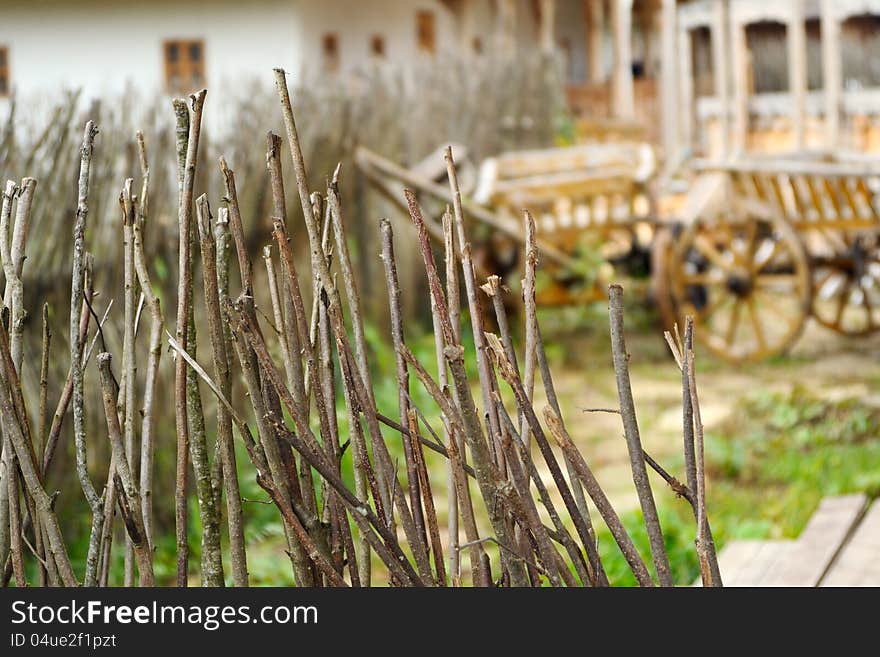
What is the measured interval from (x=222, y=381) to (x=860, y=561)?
78.4 inches

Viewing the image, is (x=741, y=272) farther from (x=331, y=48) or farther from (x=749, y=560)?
(x=331, y=48)

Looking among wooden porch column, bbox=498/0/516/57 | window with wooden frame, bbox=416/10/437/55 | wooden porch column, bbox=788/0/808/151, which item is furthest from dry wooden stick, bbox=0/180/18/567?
window with wooden frame, bbox=416/10/437/55

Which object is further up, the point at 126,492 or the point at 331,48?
the point at 331,48

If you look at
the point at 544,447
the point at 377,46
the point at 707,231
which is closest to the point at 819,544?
the point at 544,447

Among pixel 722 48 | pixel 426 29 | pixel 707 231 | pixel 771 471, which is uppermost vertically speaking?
pixel 426 29

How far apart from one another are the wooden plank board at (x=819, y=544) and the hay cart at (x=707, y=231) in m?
3.61

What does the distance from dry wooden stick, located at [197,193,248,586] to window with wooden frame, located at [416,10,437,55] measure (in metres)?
18.9

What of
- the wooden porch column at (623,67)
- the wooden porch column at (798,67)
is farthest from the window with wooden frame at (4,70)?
the wooden porch column at (798,67)

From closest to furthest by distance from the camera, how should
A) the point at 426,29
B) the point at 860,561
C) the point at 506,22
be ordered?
the point at 860,561
the point at 506,22
the point at 426,29

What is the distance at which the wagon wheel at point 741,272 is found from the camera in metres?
7.12

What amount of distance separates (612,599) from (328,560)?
0.46 metres

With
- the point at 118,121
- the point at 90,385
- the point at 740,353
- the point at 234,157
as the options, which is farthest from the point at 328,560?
the point at 740,353

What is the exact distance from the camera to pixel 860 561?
299 centimetres

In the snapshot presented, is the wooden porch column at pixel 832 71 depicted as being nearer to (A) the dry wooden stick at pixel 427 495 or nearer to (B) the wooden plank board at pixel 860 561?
(B) the wooden plank board at pixel 860 561
